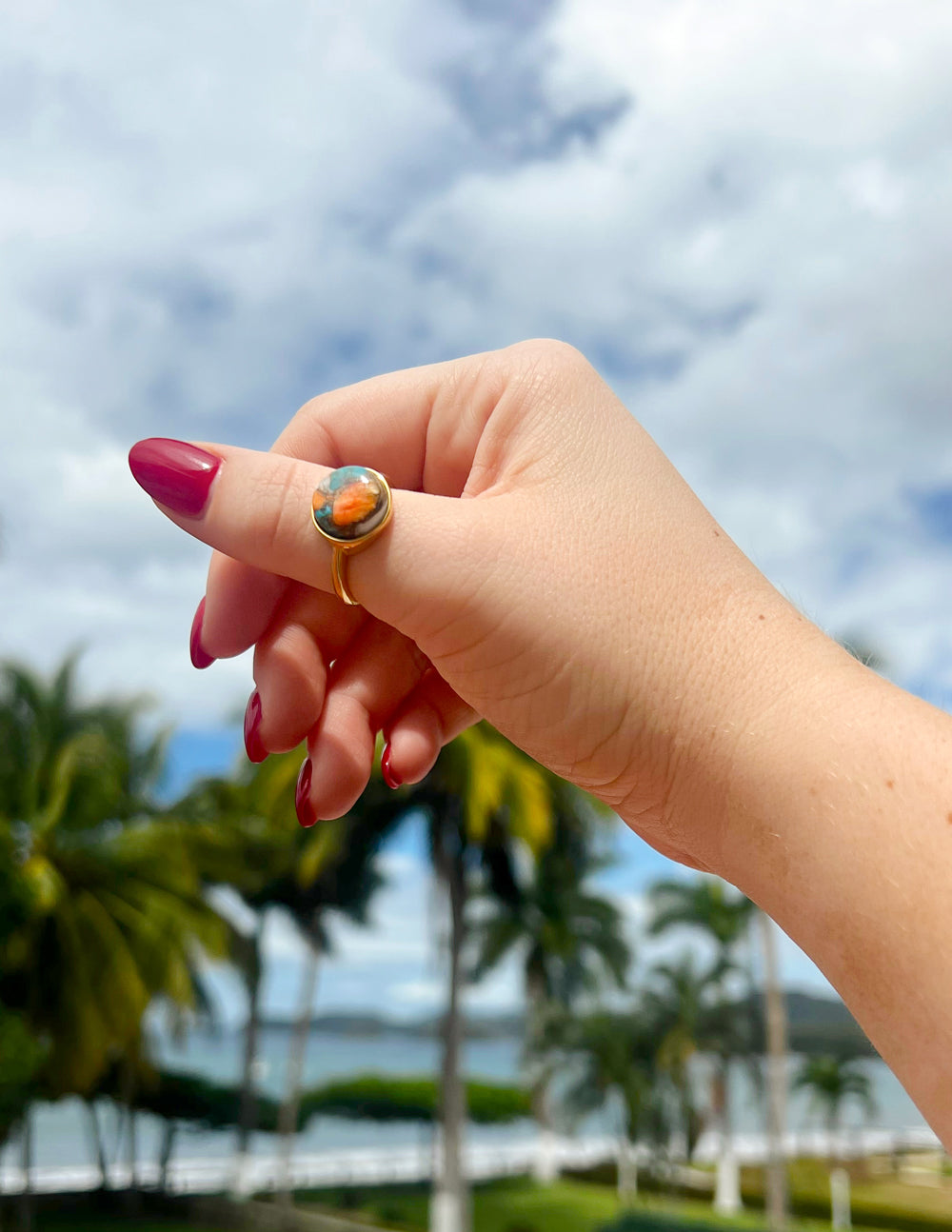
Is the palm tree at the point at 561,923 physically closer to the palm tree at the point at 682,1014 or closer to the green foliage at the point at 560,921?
the green foliage at the point at 560,921

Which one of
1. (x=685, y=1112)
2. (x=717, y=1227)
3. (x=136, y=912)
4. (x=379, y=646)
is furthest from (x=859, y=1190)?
(x=379, y=646)

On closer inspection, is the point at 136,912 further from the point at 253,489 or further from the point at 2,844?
the point at 253,489

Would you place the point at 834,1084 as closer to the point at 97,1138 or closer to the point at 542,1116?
the point at 542,1116

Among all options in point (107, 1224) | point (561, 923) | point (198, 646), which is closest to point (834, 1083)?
point (561, 923)

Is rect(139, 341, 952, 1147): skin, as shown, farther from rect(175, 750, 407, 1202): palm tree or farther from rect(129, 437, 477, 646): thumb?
rect(175, 750, 407, 1202): palm tree

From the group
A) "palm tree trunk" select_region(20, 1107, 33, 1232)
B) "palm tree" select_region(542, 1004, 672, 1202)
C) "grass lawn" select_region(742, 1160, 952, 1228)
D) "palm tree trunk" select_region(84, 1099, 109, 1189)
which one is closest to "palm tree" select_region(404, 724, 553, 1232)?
"palm tree trunk" select_region(20, 1107, 33, 1232)

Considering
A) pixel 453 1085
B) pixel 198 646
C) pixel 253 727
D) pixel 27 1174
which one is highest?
pixel 198 646

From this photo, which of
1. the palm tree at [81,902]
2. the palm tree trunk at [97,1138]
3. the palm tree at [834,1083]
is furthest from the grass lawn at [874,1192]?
the palm tree at [81,902]
